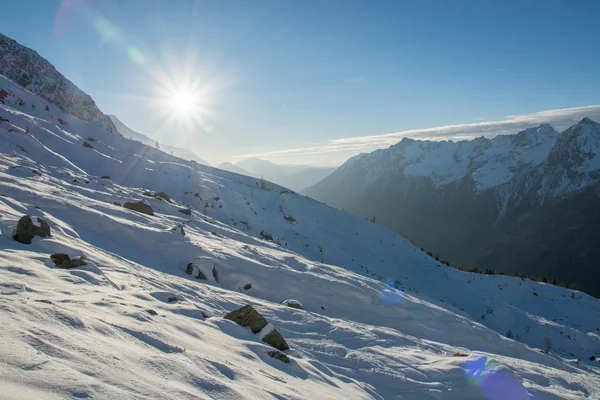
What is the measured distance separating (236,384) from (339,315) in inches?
446

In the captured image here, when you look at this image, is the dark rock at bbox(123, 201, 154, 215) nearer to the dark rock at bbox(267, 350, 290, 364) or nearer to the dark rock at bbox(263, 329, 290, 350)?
the dark rock at bbox(263, 329, 290, 350)

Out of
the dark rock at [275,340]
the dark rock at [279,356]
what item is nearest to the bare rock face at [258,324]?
the dark rock at [275,340]

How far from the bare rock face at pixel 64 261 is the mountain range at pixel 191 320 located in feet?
0.25

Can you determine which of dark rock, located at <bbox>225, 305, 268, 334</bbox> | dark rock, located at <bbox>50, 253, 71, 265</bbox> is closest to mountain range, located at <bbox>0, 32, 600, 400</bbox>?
dark rock, located at <bbox>225, 305, 268, 334</bbox>

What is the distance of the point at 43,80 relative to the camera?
194 ft

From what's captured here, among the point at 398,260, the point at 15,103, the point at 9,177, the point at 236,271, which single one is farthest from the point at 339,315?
the point at 15,103

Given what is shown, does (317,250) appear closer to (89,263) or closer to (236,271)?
(236,271)

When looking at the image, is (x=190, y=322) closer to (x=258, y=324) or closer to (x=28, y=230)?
(x=258, y=324)

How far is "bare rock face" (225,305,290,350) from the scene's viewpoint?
9.27 meters

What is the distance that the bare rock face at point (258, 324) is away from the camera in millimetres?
9266

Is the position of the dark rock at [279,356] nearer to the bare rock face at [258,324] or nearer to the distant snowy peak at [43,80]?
the bare rock face at [258,324]

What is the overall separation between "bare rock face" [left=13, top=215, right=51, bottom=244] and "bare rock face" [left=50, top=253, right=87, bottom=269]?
1551 mm

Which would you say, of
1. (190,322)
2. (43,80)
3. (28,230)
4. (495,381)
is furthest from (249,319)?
(43,80)

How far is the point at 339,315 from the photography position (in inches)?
643
